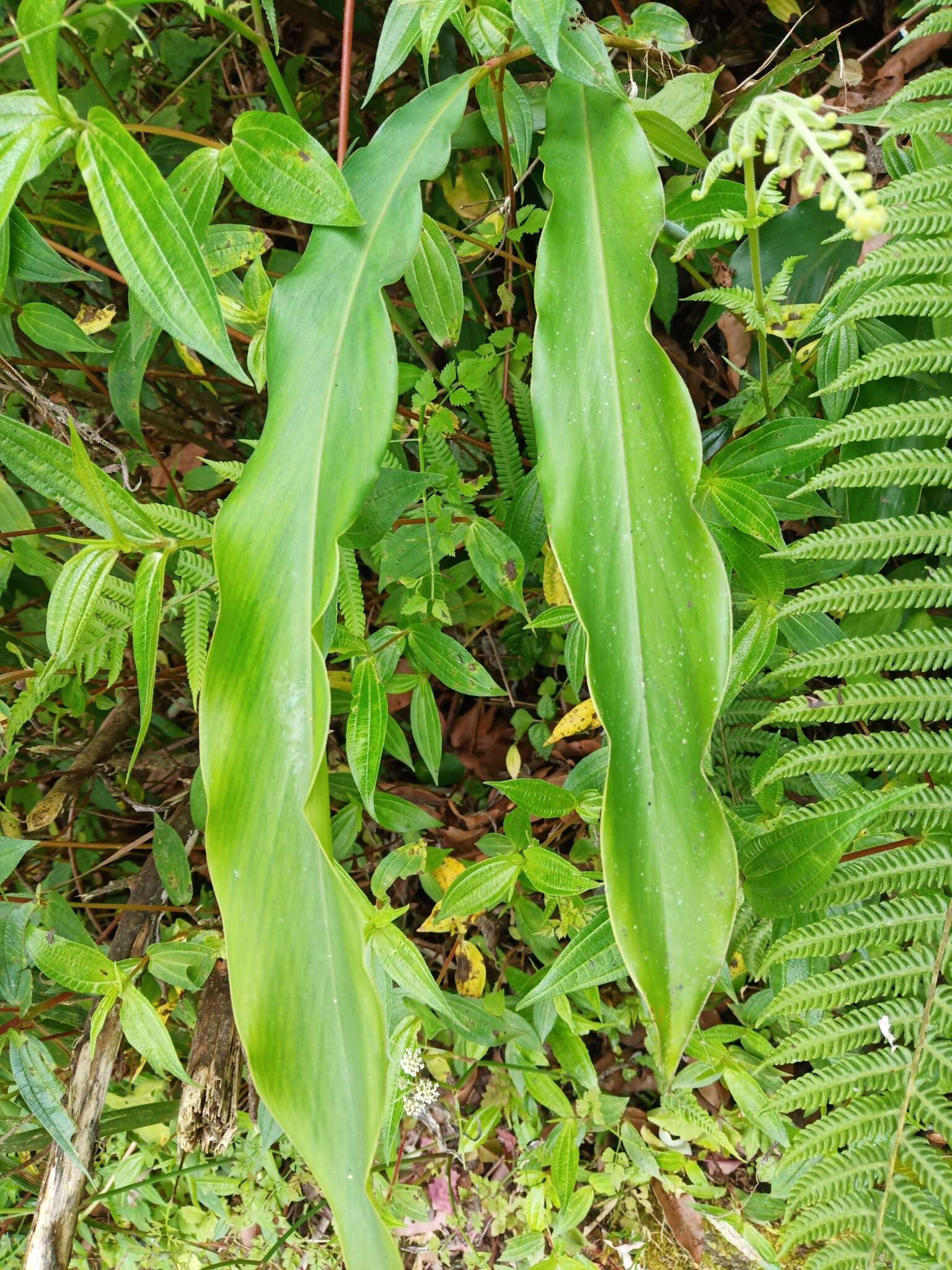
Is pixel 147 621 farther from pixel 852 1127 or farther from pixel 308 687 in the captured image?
pixel 852 1127

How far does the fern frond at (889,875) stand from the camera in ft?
2.26

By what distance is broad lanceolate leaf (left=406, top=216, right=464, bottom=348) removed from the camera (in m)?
0.79

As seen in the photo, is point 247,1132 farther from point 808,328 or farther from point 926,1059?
point 808,328

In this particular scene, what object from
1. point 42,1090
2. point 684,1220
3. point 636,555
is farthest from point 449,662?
point 684,1220

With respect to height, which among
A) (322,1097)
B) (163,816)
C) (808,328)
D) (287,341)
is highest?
(287,341)

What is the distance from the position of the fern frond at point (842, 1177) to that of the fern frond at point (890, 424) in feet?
1.88

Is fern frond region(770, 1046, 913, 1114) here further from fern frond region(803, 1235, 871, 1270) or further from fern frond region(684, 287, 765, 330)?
fern frond region(684, 287, 765, 330)

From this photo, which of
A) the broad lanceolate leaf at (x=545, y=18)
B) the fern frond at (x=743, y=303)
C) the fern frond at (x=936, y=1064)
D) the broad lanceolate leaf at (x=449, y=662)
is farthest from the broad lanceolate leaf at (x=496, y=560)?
the fern frond at (x=936, y=1064)

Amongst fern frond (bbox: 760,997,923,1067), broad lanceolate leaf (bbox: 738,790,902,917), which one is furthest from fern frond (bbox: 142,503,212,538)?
fern frond (bbox: 760,997,923,1067)

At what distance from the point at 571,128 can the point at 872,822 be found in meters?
0.65

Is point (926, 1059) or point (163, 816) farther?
point (163, 816)

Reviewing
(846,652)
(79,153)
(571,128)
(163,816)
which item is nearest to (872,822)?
(846,652)

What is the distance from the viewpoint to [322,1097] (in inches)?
22.2

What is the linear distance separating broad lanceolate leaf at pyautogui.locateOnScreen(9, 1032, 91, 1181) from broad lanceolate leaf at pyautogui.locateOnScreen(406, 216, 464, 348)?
35.2 inches
